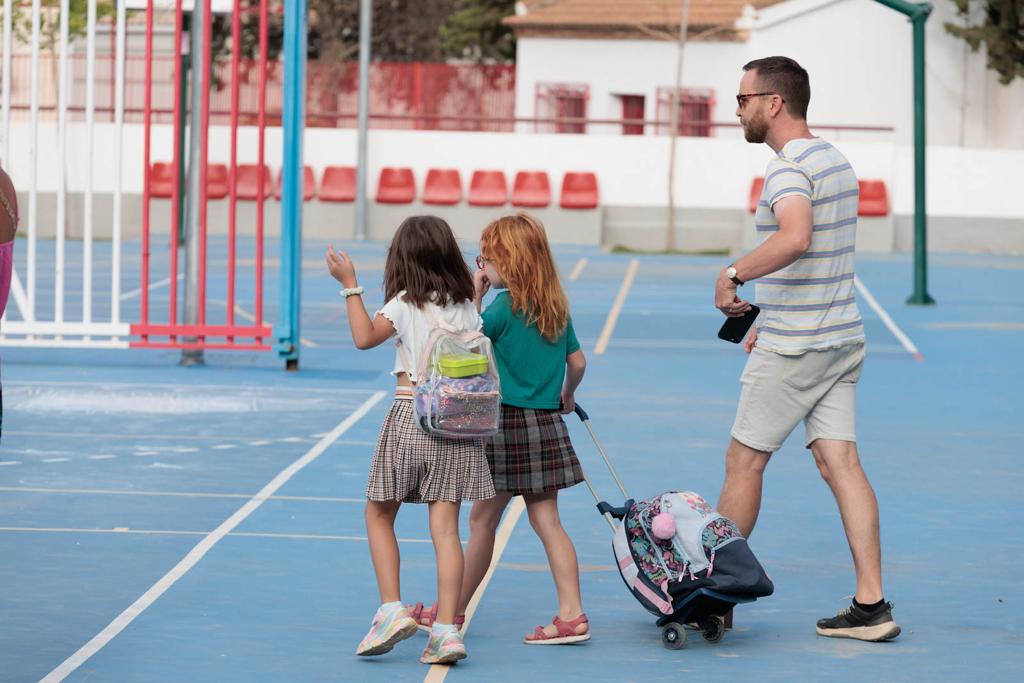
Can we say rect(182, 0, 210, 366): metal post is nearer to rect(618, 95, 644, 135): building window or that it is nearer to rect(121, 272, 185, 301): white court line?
rect(121, 272, 185, 301): white court line

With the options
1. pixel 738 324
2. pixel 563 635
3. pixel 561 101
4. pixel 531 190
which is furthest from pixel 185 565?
pixel 561 101

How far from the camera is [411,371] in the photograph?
6164 mm

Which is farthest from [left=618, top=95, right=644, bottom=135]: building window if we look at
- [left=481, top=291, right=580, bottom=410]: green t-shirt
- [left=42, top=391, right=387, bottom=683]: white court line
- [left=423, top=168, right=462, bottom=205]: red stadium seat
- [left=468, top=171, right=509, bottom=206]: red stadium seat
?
[left=481, top=291, right=580, bottom=410]: green t-shirt

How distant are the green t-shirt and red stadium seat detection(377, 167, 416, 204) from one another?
3197 centimetres

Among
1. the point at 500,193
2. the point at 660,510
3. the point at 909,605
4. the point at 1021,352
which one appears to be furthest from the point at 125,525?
the point at 500,193

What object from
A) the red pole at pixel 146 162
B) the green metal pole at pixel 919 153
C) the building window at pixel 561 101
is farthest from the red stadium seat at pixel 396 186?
the red pole at pixel 146 162

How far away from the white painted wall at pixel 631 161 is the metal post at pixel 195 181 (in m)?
22.7

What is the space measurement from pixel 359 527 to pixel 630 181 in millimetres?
30502

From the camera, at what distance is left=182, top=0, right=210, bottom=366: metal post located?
589 inches

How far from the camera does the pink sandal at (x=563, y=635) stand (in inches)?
249

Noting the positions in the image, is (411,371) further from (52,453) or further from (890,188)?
(890,188)

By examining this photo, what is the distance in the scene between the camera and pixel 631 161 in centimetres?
3847

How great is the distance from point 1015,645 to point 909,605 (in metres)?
0.68

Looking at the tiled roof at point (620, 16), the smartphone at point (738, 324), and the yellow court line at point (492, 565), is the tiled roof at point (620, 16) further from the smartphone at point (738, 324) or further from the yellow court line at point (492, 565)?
the smartphone at point (738, 324)
